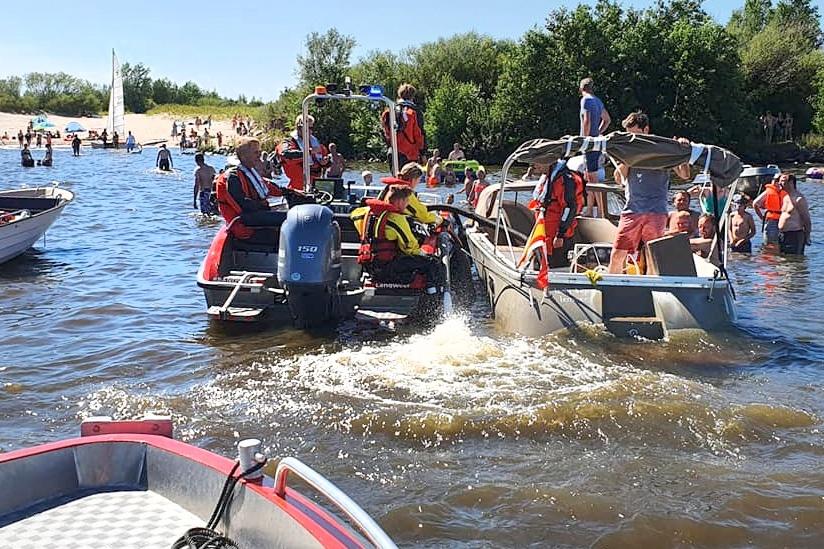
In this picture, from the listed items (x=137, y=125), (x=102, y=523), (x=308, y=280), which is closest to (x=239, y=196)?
(x=308, y=280)

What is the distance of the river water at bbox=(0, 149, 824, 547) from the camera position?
431 centimetres

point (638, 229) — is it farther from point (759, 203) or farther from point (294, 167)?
point (759, 203)

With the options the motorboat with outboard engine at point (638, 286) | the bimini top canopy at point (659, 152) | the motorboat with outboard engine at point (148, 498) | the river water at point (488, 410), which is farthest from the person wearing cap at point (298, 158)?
the motorboat with outboard engine at point (148, 498)

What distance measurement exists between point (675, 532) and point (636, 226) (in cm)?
393

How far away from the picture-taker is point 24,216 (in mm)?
12023

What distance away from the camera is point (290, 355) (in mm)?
7230

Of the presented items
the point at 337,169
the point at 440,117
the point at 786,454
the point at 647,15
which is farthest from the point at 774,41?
the point at 786,454

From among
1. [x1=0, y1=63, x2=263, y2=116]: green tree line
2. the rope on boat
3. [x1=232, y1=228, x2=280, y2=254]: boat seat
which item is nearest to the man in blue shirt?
[x1=232, y1=228, x2=280, y2=254]: boat seat

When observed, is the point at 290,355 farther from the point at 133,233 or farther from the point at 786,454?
the point at 133,233

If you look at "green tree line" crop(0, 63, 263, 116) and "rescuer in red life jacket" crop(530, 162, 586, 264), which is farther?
"green tree line" crop(0, 63, 263, 116)

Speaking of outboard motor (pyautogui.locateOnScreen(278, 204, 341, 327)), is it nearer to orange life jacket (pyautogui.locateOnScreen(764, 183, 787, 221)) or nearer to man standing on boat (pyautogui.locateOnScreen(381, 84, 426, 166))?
man standing on boat (pyautogui.locateOnScreen(381, 84, 426, 166))

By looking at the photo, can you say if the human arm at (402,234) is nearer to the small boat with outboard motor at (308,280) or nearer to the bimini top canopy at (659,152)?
the small boat with outboard motor at (308,280)

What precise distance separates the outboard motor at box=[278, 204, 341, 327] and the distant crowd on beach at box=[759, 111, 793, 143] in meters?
37.3

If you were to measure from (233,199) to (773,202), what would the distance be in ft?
28.7
